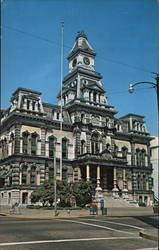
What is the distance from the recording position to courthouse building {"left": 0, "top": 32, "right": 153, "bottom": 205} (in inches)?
1816

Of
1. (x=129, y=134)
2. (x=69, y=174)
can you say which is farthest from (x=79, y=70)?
(x=69, y=174)

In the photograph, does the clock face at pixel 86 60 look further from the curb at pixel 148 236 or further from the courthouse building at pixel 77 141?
the curb at pixel 148 236

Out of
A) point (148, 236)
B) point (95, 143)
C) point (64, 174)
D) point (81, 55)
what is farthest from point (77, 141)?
point (148, 236)

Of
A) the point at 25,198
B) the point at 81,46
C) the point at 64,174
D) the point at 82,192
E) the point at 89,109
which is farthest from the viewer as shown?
the point at 81,46

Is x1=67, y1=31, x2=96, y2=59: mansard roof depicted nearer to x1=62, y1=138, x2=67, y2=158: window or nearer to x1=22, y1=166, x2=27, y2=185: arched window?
x1=62, y1=138, x2=67, y2=158: window

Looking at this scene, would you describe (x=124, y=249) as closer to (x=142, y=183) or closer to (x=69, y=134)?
(x=69, y=134)

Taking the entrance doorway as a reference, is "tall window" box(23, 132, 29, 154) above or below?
above

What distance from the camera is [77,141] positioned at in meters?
51.0

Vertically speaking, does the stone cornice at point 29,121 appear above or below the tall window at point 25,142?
above

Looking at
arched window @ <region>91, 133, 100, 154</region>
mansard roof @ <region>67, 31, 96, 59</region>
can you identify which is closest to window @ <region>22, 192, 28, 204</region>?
arched window @ <region>91, 133, 100, 154</region>

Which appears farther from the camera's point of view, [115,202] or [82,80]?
[82,80]

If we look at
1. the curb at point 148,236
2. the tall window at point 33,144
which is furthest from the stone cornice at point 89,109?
the curb at point 148,236

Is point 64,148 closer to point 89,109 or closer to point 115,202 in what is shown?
point 89,109

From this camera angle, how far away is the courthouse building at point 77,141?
46125mm
